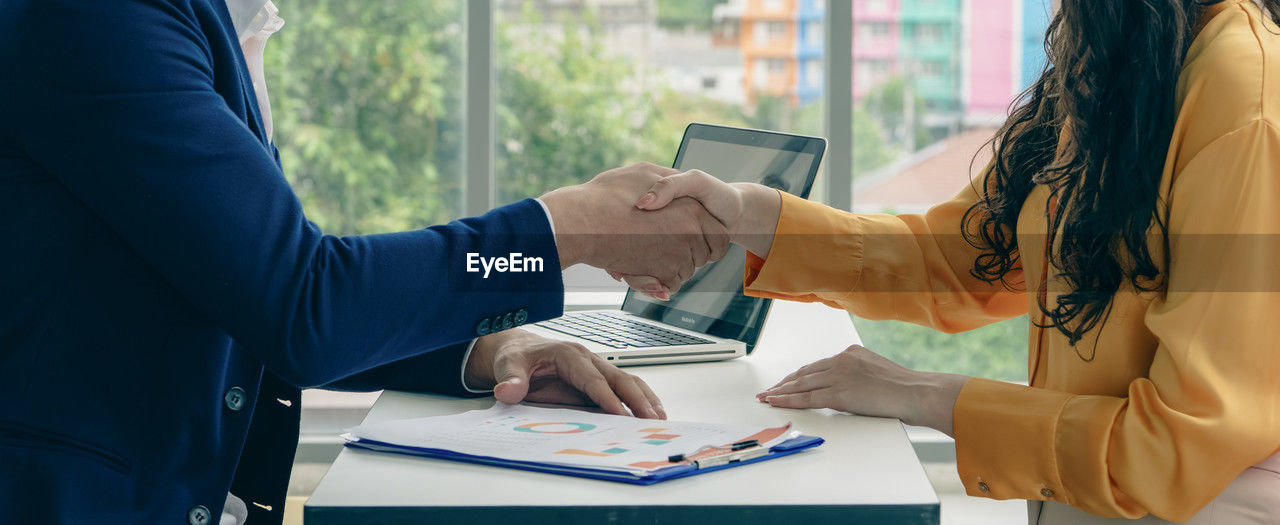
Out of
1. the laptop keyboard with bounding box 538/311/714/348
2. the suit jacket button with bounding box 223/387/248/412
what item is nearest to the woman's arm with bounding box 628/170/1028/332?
the laptop keyboard with bounding box 538/311/714/348

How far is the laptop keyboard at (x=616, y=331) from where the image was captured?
4.77 feet

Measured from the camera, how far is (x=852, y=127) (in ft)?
11.2

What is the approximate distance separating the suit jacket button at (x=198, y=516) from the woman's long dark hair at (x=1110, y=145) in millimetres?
956

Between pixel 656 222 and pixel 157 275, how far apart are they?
2.03 ft

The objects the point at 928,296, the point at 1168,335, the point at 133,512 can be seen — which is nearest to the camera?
the point at 133,512

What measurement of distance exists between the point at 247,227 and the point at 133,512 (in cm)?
30

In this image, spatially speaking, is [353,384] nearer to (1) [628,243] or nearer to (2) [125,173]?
(1) [628,243]

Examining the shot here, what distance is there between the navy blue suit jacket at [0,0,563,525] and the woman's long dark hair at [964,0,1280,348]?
646 millimetres

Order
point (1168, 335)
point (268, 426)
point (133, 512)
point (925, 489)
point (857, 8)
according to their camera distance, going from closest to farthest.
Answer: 1. point (925, 489)
2. point (133, 512)
3. point (1168, 335)
4. point (268, 426)
5. point (857, 8)

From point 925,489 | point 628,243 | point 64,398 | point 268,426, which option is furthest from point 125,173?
point 925,489

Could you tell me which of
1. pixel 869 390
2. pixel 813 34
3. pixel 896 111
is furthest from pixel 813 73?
pixel 869 390

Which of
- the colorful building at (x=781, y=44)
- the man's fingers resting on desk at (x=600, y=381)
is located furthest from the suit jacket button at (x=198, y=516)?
the colorful building at (x=781, y=44)

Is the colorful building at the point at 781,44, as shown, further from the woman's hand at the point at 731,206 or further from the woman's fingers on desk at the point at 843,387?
the woman's fingers on desk at the point at 843,387

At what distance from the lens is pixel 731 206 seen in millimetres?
1481
